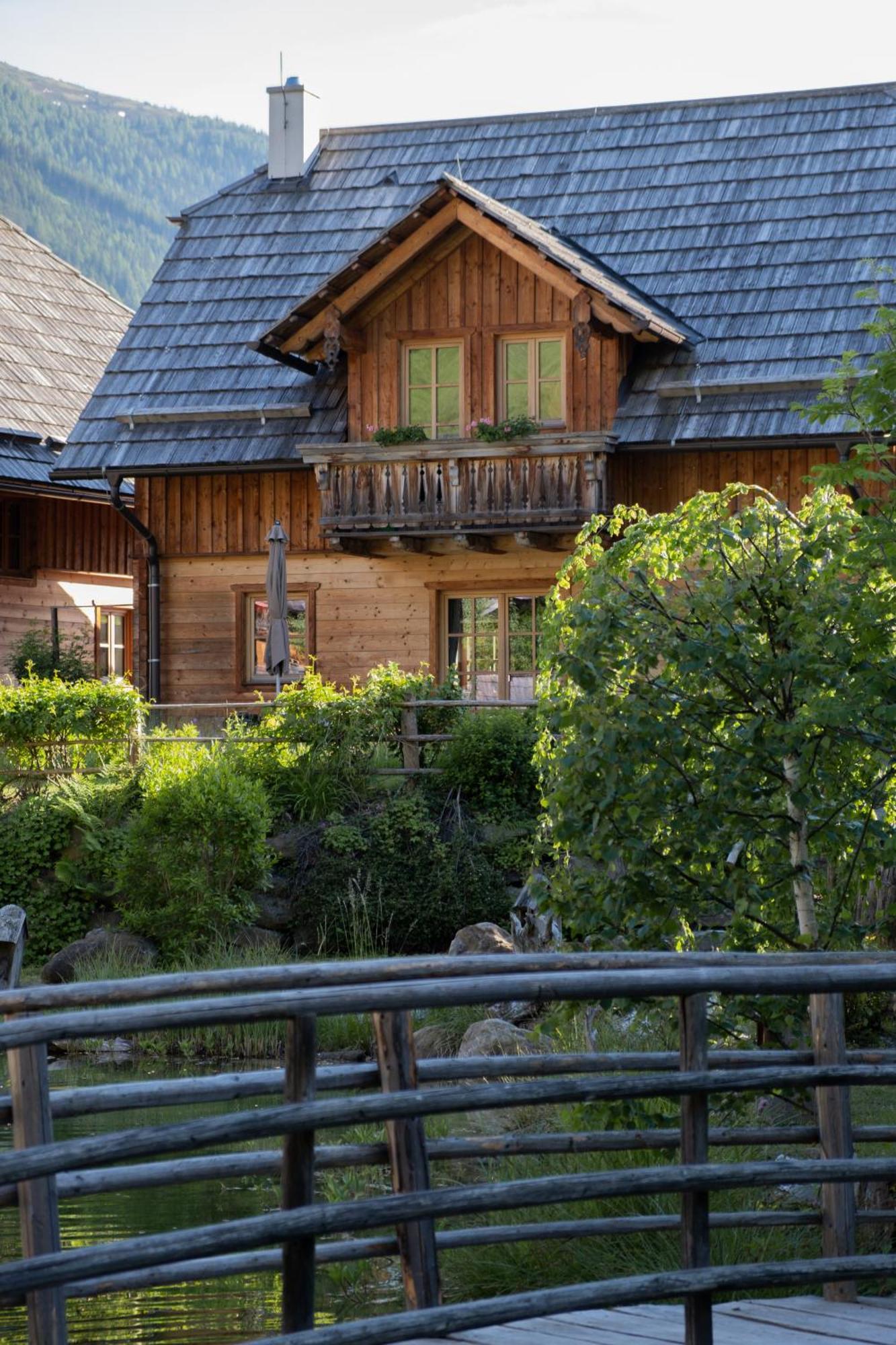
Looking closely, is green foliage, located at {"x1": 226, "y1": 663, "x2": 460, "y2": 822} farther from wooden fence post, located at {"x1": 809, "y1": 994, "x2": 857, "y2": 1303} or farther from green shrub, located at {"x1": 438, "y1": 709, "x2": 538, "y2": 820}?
wooden fence post, located at {"x1": 809, "y1": 994, "x2": 857, "y2": 1303}

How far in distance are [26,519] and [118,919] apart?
1290 cm

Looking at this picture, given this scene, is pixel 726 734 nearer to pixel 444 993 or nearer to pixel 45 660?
pixel 444 993

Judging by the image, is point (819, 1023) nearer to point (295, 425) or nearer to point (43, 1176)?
point (43, 1176)

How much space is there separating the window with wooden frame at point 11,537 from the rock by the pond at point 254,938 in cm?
1338

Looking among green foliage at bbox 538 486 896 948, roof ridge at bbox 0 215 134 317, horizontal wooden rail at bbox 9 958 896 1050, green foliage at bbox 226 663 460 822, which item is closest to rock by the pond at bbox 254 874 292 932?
green foliage at bbox 226 663 460 822

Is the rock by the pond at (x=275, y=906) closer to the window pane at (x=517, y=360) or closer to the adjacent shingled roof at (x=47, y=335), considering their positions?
the window pane at (x=517, y=360)

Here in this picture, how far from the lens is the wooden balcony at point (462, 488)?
22.7 meters

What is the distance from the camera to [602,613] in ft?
25.9

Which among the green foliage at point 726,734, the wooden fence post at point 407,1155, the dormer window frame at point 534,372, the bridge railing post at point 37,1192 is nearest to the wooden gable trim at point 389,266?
the dormer window frame at point 534,372

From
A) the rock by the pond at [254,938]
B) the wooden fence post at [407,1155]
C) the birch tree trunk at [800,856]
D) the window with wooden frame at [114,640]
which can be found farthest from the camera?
the window with wooden frame at [114,640]

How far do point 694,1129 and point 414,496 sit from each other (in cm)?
1839

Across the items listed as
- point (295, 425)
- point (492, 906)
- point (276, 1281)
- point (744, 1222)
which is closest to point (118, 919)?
point (492, 906)

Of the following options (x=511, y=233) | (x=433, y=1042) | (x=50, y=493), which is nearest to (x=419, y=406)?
(x=511, y=233)

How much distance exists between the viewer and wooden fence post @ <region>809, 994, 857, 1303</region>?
221 inches
